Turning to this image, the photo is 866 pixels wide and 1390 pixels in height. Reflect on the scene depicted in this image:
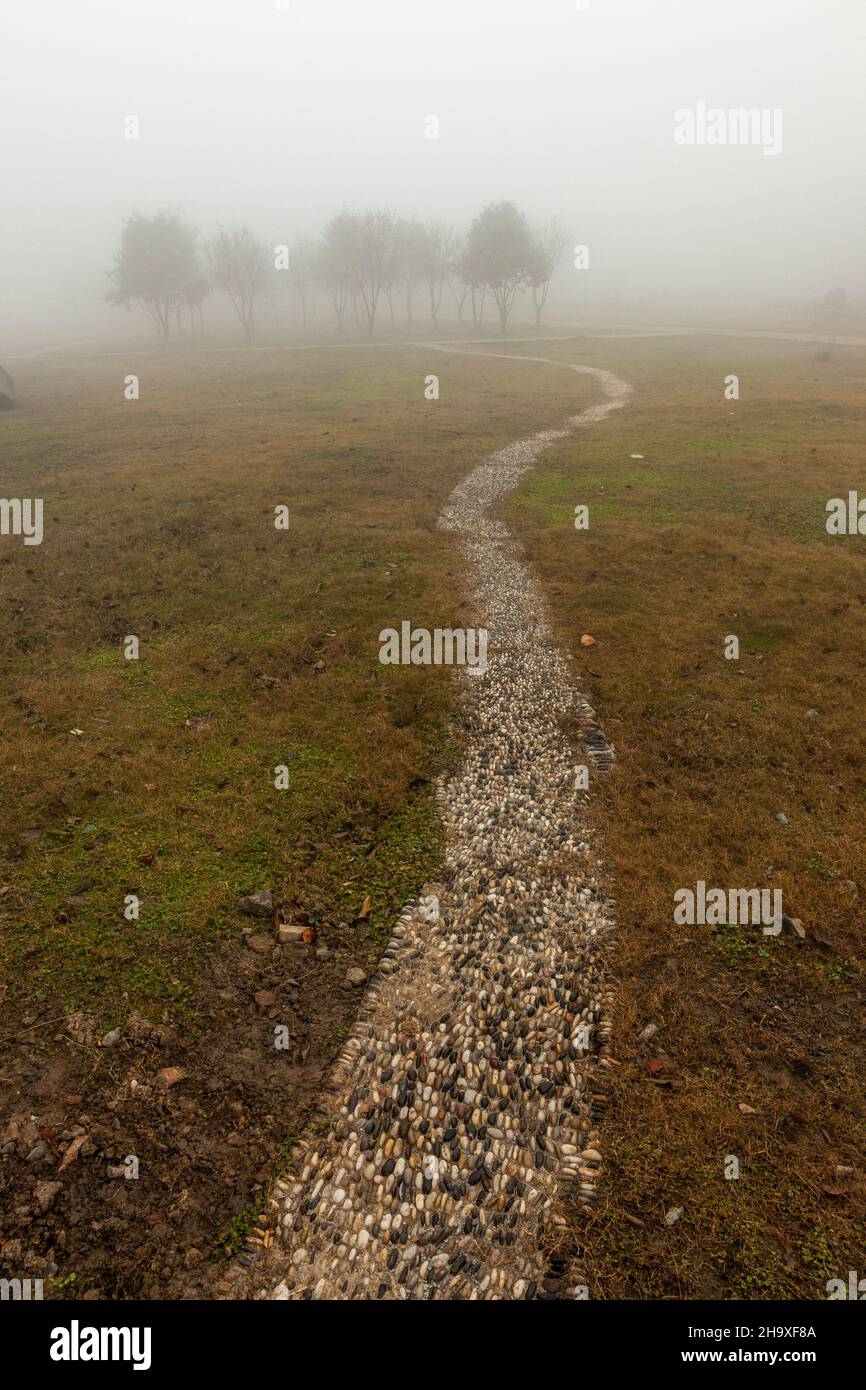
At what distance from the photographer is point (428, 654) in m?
18.1

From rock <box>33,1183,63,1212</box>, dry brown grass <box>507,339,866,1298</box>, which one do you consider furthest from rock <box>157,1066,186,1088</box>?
dry brown grass <box>507,339,866,1298</box>

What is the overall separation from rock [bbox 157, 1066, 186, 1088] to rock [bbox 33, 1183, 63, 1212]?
4.43 feet

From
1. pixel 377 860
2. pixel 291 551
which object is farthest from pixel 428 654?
pixel 291 551

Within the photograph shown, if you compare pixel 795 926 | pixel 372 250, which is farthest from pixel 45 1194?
pixel 372 250

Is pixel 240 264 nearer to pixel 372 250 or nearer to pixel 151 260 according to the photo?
pixel 151 260

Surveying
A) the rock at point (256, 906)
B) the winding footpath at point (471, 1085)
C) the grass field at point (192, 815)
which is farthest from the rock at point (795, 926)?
the rock at point (256, 906)

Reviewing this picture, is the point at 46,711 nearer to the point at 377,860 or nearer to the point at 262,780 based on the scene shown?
the point at 262,780

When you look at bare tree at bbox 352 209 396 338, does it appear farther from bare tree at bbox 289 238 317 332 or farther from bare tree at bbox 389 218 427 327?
bare tree at bbox 289 238 317 332

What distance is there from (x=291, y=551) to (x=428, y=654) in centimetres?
933

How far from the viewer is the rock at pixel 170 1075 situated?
316 inches

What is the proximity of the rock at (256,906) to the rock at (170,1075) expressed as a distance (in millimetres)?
2548

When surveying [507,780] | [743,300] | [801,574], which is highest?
[743,300]

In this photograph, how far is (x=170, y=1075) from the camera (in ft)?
26.6

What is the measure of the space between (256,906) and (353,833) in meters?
2.37
